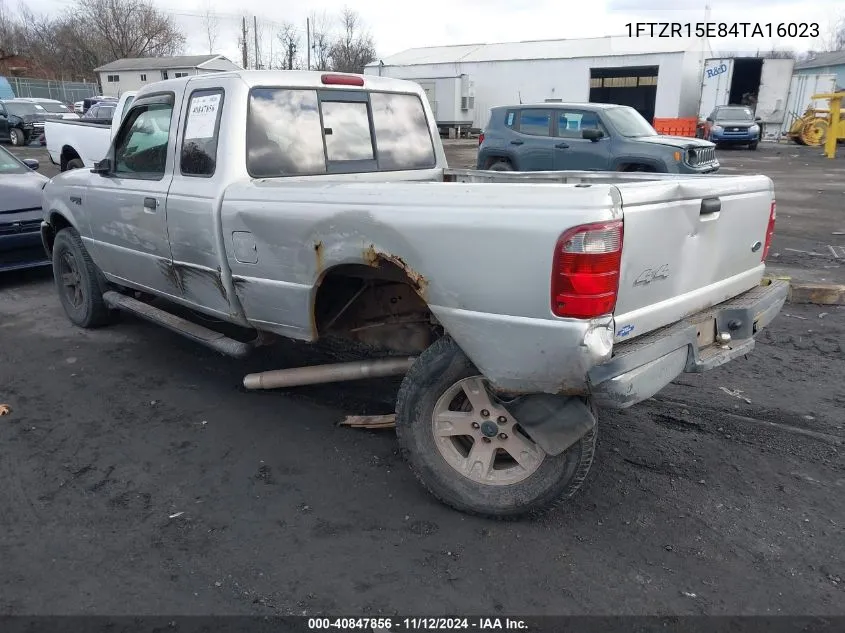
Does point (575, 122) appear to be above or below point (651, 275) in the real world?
above

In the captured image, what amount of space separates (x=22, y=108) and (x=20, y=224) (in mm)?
24635

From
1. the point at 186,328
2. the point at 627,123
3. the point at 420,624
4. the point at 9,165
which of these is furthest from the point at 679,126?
the point at 420,624

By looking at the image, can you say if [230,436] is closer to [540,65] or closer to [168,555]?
[168,555]

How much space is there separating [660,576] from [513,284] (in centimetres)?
131

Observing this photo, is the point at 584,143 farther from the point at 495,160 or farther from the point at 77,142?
the point at 77,142

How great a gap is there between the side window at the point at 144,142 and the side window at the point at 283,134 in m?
0.80

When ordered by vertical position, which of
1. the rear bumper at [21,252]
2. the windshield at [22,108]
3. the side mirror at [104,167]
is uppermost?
the windshield at [22,108]

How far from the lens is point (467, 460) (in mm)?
3049

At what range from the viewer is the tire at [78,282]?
543 centimetres

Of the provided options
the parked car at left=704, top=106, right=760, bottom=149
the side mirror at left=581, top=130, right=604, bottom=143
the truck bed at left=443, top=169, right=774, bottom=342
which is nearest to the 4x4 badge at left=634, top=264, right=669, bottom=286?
the truck bed at left=443, top=169, right=774, bottom=342

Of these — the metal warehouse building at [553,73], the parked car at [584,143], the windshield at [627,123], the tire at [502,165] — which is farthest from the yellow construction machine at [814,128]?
the tire at [502,165]

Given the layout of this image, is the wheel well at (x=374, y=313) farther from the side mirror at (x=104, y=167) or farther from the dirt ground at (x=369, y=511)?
the side mirror at (x=104, y=167)

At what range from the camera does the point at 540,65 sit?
104 ft

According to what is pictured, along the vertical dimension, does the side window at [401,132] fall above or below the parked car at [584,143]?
above
